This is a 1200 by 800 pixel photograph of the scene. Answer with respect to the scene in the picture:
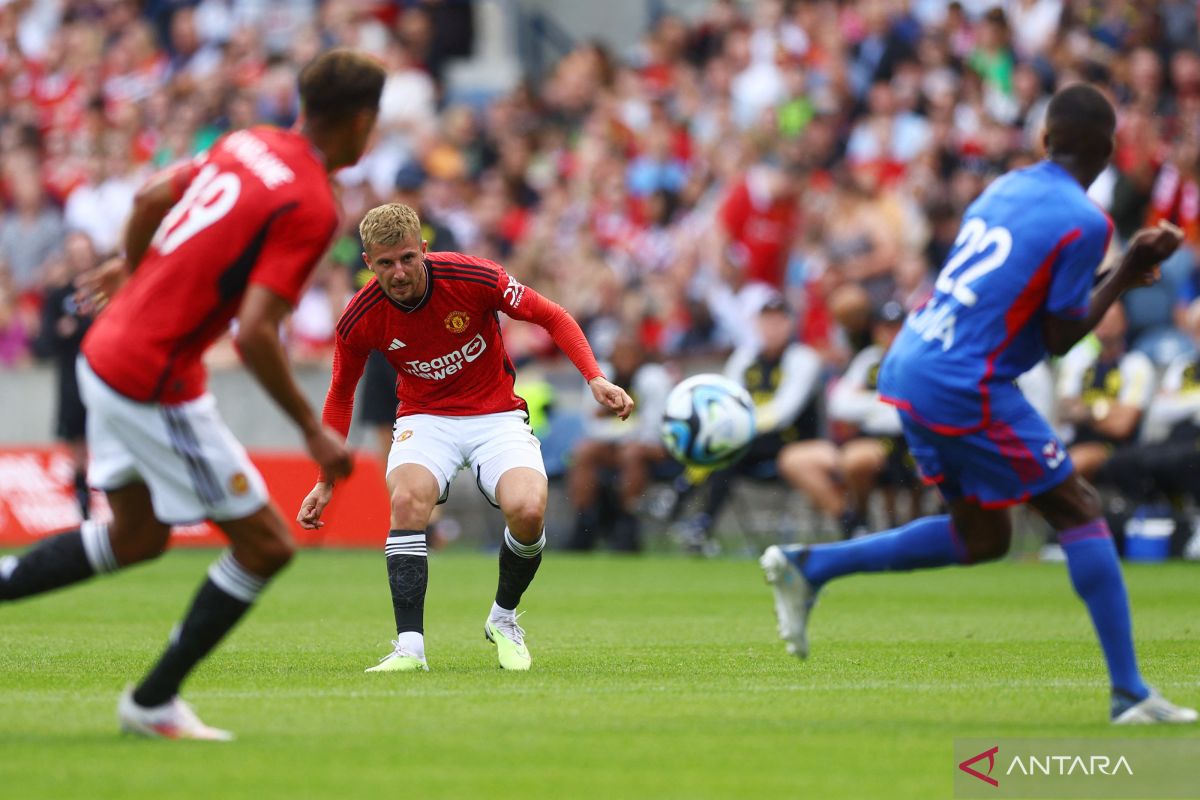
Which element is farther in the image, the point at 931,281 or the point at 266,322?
the point at 931,281

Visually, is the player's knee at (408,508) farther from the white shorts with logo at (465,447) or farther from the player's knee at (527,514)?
the player's knee at (527,514)

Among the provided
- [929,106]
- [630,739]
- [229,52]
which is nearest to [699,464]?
[929,106]

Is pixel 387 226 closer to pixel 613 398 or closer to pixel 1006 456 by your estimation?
pixel 613 398

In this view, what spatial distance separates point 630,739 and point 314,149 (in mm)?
2301

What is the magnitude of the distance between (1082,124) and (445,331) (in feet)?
11.0

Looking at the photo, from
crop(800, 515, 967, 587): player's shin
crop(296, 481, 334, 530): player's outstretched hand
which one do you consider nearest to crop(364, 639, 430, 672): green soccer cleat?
crop(296, 481, 334, 530): player's outstretched hand

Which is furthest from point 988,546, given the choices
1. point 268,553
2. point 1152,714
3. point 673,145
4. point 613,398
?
point 673,145

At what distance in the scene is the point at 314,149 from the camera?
644cm

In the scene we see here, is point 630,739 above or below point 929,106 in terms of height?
above

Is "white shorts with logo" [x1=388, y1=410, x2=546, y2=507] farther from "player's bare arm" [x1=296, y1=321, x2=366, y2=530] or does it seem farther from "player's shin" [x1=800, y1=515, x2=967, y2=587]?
"player's shin" [x1=800, y1=515, x2=967, y2=587]

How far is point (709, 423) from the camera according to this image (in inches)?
555

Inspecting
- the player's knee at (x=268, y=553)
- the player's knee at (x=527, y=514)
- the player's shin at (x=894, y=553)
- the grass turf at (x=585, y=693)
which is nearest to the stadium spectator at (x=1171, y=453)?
the grass turf at (x=585, y=693)

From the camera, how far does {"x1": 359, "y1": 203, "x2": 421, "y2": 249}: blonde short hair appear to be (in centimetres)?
849

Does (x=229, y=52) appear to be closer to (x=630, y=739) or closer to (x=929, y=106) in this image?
(x=929, y=106)
